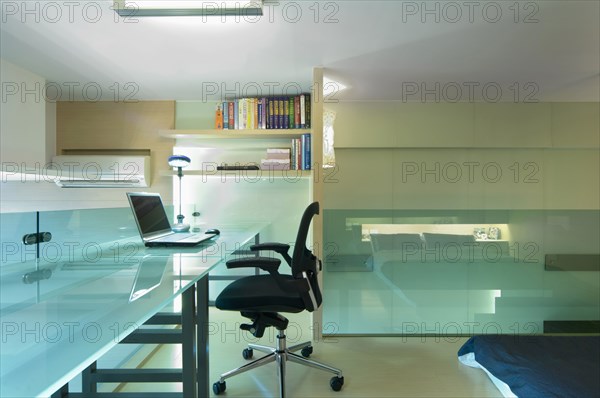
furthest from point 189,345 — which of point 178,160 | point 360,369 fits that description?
point 178,160

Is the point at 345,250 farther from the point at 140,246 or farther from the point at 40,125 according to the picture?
the point at 40,125

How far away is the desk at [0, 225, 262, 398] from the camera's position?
0.59 metres

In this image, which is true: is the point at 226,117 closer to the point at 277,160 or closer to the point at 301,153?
the point at 277,160

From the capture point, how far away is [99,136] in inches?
146

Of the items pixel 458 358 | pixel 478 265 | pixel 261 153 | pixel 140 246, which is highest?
pixel 261 153

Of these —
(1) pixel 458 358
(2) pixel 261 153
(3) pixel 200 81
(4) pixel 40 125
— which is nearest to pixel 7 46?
(4) pixel 40 125

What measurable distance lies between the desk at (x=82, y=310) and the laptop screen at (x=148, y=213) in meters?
0.29

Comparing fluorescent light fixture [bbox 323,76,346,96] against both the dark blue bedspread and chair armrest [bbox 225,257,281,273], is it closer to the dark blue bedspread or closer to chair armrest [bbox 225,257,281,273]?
chair armrest [bbox 225,257,281,273]

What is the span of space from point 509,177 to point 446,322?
1.40 meters

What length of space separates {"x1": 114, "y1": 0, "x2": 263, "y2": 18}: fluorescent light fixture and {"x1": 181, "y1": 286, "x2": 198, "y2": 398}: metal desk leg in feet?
4.74

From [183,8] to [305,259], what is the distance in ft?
5.00

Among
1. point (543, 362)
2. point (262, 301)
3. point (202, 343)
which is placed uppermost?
point (262, 301)

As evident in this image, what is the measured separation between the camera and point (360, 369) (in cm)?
252

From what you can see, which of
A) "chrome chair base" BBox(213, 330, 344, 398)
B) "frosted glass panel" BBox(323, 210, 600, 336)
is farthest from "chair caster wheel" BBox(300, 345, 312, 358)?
"frosted glass panel" BBox(323, 210, 600, 336)
